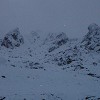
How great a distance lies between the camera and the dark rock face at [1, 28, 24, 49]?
7261cm

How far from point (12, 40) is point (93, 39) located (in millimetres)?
30505

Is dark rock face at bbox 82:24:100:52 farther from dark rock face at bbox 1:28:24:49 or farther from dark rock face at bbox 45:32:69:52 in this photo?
dark rock face at bbox 1:28:24:49

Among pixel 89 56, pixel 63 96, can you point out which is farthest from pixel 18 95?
pixel 89 56

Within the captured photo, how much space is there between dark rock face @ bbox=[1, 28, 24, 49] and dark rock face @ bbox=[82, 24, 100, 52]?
84.7 ft

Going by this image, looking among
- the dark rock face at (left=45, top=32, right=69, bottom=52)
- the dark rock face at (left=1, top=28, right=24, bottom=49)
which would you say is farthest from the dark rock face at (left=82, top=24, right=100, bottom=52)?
the dark rock face at (left=1, top=28, right=24, bottom=49)

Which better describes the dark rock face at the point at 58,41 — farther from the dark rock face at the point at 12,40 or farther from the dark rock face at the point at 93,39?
the dark rock face at the point at 93,39

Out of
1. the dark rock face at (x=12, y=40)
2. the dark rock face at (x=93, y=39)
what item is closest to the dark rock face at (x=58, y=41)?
the dark rock face at (x=12, y=40)

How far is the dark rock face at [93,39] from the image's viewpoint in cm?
5196

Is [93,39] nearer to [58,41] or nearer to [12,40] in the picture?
[58,41]

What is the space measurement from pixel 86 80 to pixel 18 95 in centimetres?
1059

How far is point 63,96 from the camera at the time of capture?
18.5 m

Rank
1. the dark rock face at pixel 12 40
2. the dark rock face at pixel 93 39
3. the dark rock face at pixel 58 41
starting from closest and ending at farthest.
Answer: the dark rock face at pixel 93 39 < the dark rock face at pixel 58 41 < the dark rock face at pixel 12 40

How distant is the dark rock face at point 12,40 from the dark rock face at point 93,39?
1016 inches

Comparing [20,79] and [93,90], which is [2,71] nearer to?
[20,79]
